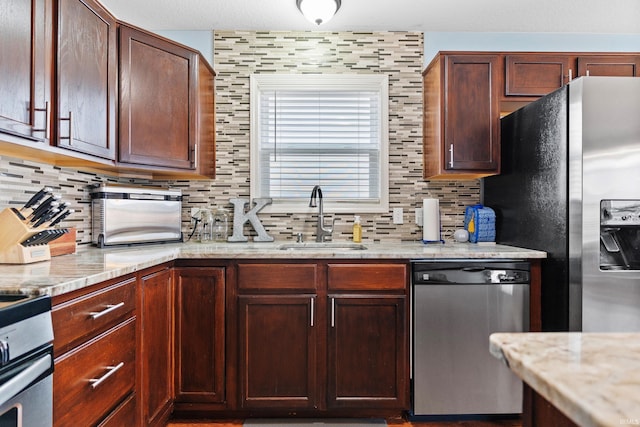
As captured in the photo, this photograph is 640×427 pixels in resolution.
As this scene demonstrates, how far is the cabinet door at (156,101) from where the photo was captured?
207 cm

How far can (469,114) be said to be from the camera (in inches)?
93.4

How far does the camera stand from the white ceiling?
2.38 meters

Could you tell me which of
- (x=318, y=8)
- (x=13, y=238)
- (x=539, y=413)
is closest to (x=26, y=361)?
(x=13, y=238)

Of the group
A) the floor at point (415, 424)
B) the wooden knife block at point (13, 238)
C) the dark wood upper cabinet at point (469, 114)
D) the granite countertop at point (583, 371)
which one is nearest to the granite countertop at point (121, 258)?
the wooden knife block at point (13, 238)

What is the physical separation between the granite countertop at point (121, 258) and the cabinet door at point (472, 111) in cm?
56

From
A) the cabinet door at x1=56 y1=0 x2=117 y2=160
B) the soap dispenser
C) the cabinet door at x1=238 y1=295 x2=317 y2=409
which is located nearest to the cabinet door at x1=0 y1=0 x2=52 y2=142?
the cabinet door at x1=56 y1=0 x2=117 y2=160

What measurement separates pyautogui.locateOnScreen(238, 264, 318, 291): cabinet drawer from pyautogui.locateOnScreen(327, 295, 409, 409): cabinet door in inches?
6.9

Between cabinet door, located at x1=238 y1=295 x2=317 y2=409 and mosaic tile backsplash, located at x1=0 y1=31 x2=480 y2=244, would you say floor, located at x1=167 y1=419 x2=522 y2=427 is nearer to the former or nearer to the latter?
cabinet door, located at x1=238 y1=295 x2=317 y2=409

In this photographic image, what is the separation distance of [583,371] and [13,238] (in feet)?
6.21

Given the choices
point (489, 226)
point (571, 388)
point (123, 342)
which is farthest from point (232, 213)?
point (571, 388)

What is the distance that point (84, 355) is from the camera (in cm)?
126

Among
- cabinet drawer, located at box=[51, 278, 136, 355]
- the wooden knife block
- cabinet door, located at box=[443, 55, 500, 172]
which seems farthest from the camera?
cabinet door, located at box=[443, 55, 500, 172]

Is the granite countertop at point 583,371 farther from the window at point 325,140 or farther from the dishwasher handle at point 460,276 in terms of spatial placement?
the window at point 325,140

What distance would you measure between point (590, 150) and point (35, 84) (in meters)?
2.38
